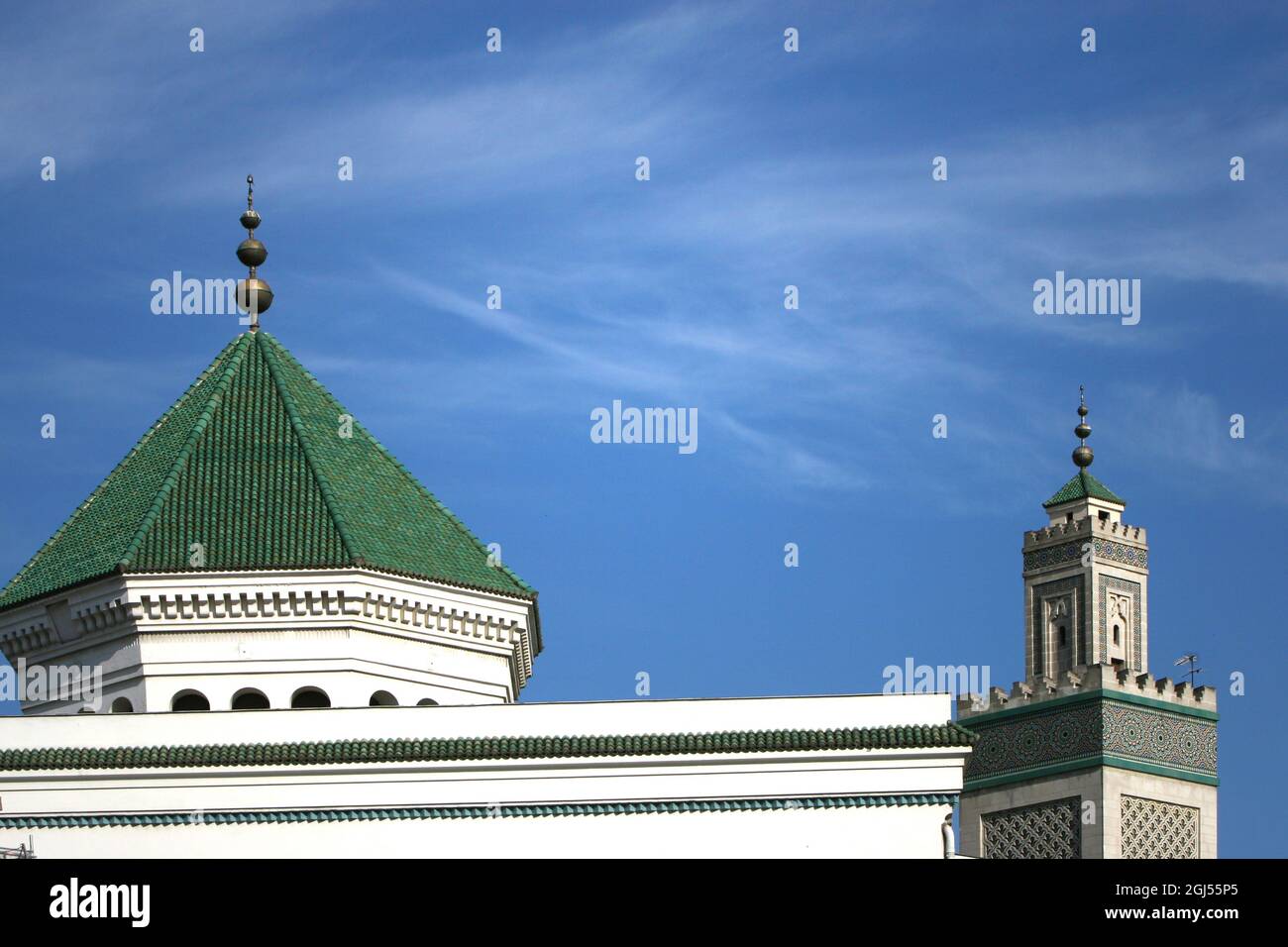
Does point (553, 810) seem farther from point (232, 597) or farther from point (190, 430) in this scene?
point (190, 430)

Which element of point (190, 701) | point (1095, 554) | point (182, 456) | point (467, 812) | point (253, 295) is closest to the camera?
point (467, 812)

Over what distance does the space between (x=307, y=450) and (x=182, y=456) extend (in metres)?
1.54

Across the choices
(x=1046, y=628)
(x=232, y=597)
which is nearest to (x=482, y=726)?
(x=232, y=597)

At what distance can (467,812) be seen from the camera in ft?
100

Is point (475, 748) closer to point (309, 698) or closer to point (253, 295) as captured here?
point (309, 698)

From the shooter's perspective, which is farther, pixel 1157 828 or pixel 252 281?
pixel 1157 828

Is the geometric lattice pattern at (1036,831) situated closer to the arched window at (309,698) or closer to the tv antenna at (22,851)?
the arched window at (309,698)

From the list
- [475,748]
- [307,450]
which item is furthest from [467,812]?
[307,450]

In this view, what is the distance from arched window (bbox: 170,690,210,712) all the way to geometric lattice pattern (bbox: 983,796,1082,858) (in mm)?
25420

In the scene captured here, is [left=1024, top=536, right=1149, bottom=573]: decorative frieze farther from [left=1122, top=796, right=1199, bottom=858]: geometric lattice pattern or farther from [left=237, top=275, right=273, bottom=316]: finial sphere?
[left=237, top=275, right=273, bottom=316]: finial sphere

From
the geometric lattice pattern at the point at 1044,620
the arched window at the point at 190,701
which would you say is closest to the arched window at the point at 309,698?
the arched window at the point at 190,701

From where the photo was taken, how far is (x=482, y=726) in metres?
30.9
